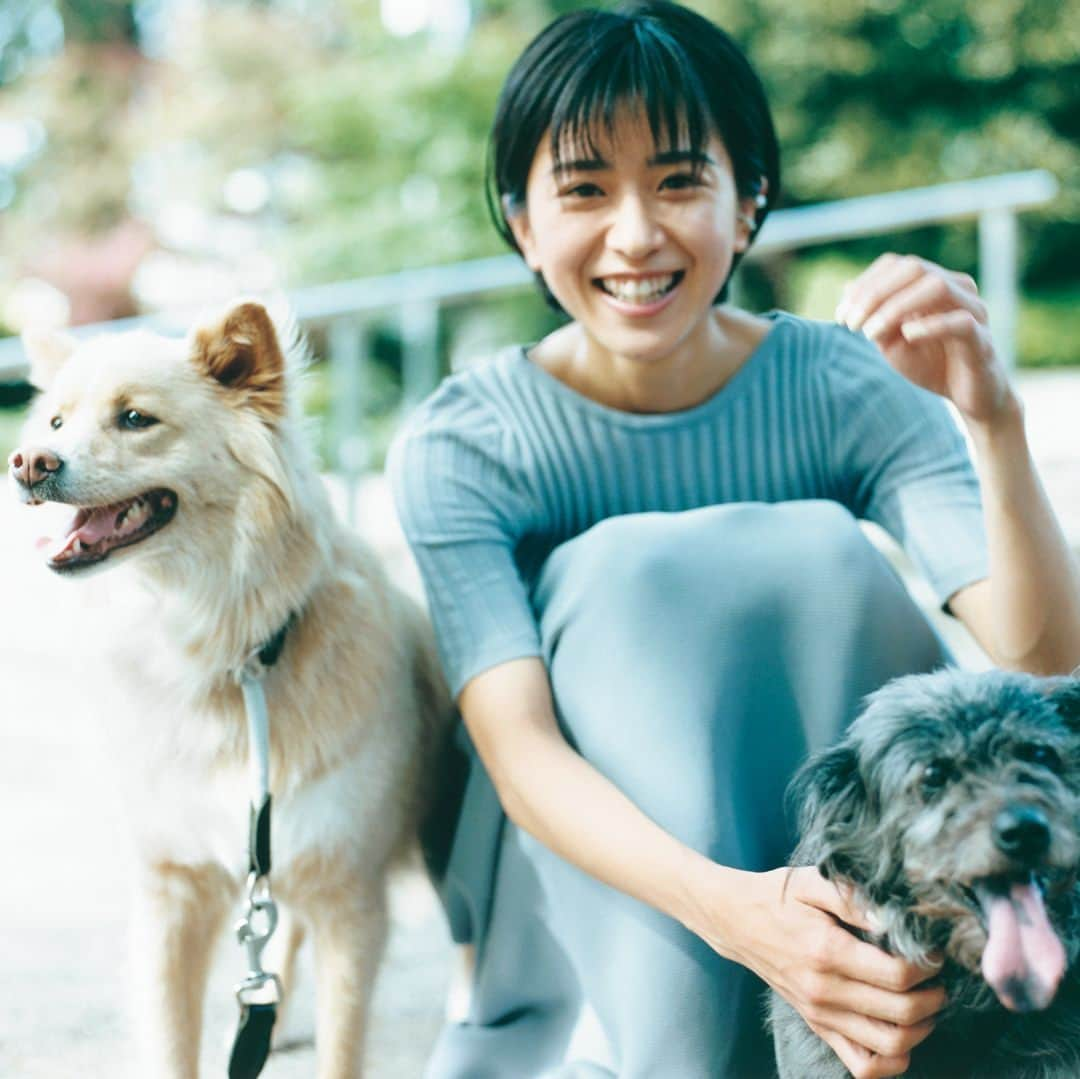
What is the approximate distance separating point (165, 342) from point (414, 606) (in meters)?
0.64

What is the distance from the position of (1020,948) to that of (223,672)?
1208 mm

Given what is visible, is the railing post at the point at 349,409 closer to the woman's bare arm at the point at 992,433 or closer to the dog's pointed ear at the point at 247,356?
the dog's pointed ear at the point at 247,356

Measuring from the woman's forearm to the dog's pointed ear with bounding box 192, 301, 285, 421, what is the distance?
100 cm

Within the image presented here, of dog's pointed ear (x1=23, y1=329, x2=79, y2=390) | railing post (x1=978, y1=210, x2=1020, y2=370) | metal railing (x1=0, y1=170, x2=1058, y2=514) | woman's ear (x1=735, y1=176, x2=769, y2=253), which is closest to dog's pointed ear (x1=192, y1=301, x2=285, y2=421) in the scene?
dog's pointed ear (x1=23, y1=329, x2=79, y2=390)

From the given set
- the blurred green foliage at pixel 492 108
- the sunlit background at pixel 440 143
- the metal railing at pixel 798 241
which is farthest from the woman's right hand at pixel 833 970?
the blurred green foliage at pixel 492 108

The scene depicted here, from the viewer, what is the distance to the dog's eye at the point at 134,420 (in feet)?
5.80

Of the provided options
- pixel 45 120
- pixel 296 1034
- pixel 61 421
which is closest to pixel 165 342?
pixel 61 421

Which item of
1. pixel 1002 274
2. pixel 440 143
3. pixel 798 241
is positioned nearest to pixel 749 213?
pixel 1002 274

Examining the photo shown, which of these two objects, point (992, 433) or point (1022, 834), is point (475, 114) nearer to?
point (992, 433)

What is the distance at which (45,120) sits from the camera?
56.9 ft

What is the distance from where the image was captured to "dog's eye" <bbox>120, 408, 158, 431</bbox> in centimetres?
177

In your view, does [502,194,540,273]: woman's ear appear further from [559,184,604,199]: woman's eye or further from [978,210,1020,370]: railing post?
[978,210,1020,370]: railing post

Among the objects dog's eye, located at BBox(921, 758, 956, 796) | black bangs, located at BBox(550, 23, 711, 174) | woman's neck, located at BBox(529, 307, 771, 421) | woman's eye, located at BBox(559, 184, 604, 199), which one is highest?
black bangs, located at BBox(550, 23, 711, 174)

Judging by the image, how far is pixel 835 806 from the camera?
47.3 inches
